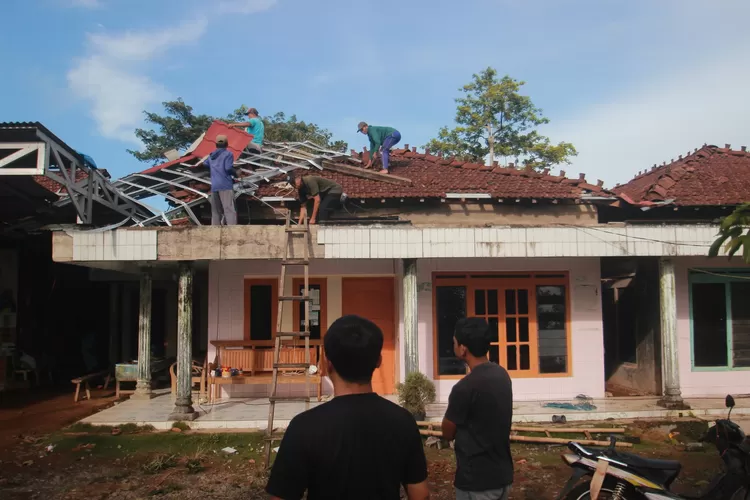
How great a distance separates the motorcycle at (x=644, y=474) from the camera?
168 inches

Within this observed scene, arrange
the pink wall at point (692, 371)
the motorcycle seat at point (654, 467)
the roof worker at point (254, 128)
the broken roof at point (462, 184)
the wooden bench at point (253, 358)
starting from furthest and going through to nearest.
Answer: the roof worker at point (254, 128) → the broken roof at point (462, 184) → the pink wall at point (692, 371) → the wooden bench at point (253, 358) → the motorcycle seat at point (654, 467)

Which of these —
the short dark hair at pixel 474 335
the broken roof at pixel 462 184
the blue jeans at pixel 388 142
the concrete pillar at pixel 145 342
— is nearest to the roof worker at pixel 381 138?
the blue jeans at pixel 388 142

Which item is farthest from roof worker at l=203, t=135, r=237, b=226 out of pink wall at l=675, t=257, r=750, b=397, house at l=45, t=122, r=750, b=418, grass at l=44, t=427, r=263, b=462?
pink wall at l=675, t=257, r=750, b=397

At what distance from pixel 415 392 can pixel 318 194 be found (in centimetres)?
335

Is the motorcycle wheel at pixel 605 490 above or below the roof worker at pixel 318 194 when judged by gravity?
below

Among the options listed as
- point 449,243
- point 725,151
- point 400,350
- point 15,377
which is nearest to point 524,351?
point 400,350

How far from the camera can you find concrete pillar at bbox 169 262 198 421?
8531 millimetres

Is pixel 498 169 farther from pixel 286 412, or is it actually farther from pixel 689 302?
pixel 286 412

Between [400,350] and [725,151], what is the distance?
985 centimetres

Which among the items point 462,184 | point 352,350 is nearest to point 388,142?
point 462,184

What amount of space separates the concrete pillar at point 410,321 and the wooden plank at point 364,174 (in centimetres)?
328

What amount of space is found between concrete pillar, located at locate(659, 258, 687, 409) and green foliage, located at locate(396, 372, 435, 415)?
12.4 ft

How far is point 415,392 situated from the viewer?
820 centimetres

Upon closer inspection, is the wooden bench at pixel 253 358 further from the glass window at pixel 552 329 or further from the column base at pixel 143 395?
the glass window at pixel 552 329
